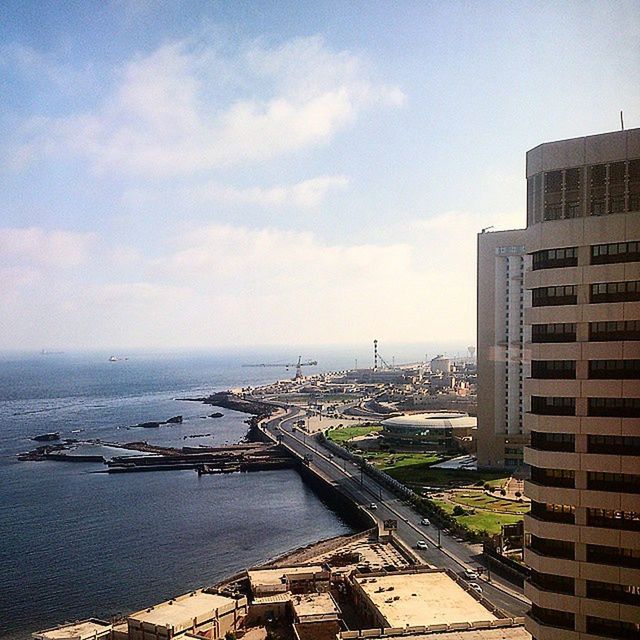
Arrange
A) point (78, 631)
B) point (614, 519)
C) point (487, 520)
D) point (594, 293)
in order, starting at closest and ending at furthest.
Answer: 1. point (614, 519)
2. point (594, 293)
3. point (78, 631)
4. point (487, 520)

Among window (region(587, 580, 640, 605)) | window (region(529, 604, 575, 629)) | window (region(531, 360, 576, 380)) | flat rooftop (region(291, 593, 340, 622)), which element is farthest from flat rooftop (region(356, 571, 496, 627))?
window (region(531, 360, 576, 380))

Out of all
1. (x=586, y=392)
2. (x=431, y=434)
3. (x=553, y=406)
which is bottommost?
(x=431, y=434)

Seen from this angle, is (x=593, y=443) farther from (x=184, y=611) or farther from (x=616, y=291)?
(x=184, y=611)

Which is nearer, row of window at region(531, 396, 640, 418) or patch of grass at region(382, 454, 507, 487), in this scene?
row of window at region(531, 396, 640, 418)

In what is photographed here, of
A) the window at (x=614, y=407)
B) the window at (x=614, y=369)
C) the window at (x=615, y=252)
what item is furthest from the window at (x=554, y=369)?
the window at (x=615, y=252)

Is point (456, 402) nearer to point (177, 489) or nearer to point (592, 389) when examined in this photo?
point (177, 489)

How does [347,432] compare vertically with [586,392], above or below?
below

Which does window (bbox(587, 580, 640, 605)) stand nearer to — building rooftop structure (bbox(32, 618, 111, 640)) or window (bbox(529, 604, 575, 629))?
window (bbox(529, 604, 575, 629))

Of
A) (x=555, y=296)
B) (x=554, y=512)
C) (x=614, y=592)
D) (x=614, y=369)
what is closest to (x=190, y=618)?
(x=554, y=512)
